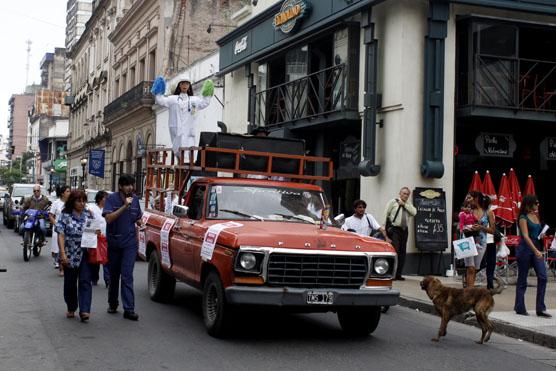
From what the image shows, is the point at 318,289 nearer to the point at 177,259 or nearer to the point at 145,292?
the point at 177,259

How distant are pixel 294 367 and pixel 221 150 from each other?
4.16 metres

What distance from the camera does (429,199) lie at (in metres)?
15.5

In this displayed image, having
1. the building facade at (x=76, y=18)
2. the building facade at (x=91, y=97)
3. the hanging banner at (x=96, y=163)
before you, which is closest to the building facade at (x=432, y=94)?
the hanging banner at (x=96, y=163)

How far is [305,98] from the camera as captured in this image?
19.8 m

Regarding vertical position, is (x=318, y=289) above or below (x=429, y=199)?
below

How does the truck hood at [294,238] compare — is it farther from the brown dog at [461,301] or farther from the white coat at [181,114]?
the white coat at [181,114]

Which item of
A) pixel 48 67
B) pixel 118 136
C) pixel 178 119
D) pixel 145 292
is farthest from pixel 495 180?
pixel 48 67

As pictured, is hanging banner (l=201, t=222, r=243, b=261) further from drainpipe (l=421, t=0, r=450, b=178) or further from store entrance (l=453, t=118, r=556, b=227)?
store entrance (l=453, t=118, r=556, b=227)

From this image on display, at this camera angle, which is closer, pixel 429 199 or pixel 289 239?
pixel 289 239

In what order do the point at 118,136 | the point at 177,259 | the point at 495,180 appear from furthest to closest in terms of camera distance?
the point at 118,136 < the point at 495,180 < the point at 177,259

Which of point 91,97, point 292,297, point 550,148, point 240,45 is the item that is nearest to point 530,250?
point 292,297

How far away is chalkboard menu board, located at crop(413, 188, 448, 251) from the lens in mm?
15367

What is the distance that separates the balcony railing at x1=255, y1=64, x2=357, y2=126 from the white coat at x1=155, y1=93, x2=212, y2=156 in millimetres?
4750

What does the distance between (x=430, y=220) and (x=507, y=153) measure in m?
3.44
